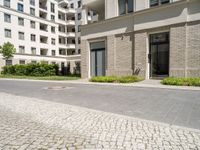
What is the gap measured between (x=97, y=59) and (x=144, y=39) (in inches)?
243

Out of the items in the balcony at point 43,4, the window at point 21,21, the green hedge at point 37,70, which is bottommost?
the green hedge at point 37,70

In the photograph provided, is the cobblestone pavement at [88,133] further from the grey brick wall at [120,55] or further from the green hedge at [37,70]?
the green hedge at [37,70]

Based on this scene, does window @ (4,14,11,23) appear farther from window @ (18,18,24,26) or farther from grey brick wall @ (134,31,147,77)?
grey brick wall @ (134,31,147,77)

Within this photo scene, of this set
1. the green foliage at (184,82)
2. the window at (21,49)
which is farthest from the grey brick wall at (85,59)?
the window at (21,49)

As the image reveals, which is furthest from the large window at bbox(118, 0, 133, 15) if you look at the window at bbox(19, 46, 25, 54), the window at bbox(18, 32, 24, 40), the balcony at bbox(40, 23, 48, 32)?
the balcony at bbox(40, 23, 48, 32)

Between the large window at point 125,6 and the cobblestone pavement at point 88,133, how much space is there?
1477cm

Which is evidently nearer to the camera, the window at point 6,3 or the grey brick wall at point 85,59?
the grey brick wall at point 85,59

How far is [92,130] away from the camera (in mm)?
4730

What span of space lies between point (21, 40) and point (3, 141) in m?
44.5

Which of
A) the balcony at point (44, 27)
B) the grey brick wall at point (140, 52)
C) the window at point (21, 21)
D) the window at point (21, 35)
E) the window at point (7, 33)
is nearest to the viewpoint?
the grey brick wall at point (140, 52)

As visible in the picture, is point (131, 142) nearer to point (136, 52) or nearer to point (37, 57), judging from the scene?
point (136, 52)

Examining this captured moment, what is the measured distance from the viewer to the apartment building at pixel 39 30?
42.2m

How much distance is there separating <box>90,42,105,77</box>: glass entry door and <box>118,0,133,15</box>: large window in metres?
4.04

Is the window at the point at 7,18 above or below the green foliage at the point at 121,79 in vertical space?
above
